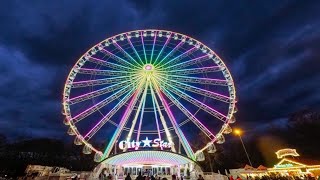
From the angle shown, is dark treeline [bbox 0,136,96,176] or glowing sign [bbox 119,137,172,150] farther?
dark treeline [bbox 0,136,96,176]

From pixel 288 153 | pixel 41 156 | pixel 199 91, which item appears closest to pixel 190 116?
pixel 199 91

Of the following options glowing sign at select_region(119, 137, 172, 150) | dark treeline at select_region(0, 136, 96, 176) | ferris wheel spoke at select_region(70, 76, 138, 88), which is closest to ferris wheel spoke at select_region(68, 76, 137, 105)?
ferris wheel spoke at select_region(70, 76, 138, 88)

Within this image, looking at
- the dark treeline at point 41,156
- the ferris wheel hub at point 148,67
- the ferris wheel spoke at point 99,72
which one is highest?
the dark treeline at point 41,156

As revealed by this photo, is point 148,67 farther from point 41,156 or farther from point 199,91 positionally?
point 41,156

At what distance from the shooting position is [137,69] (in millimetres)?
36312

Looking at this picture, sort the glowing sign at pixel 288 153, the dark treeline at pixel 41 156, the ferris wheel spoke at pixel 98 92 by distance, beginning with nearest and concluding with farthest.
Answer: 1. the ferris wheel spoke at pixel 98 92
2. the glowing sign at pixel 288 153
3. the dark treeline at pixel 41 156

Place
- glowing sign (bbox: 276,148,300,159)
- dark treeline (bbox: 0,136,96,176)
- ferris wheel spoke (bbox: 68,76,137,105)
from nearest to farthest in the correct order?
ferris wheel spoke (bbox: 68,76,137,105) < glowing sign (bbox: 276,148,300,159) < dark treeline (bbox: 0,136,96,176)

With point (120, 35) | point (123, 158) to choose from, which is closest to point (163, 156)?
point (123, 158)

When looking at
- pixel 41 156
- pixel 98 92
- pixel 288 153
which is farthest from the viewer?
pixel 41 156

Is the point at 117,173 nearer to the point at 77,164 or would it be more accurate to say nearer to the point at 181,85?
the point at 181,85

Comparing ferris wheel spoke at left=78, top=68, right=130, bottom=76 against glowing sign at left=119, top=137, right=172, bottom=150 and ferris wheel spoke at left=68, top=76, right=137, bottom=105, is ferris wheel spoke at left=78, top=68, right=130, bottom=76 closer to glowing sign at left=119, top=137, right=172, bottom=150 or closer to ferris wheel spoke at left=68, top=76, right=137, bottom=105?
ferris wheel spoke at left=68, top=76, right=137, bottom=105

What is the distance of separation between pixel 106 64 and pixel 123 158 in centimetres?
1413

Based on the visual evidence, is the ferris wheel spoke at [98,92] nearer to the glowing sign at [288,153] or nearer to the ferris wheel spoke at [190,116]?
the ferris wheel spoke at [190,116]

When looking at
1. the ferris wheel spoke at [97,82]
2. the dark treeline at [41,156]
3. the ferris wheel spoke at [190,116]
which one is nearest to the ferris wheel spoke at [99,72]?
the ferris wheel spoke at [97,82]
